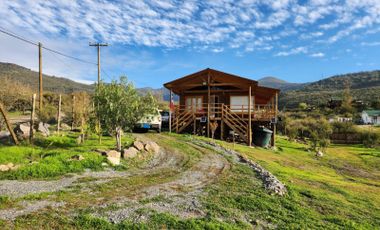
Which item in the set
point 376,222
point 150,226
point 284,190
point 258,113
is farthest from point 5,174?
point 258,113

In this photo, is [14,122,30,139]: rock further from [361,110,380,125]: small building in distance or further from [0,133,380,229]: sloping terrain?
[361,110,380,125]: small building in distance

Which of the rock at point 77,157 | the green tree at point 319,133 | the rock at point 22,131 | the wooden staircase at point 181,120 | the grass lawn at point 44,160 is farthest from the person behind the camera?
the green tree at point 319,133

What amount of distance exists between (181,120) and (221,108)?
13.4 feet

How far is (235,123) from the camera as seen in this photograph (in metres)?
27.1

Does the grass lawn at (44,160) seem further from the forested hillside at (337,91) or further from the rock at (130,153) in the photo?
the forested hillside at (337,91)

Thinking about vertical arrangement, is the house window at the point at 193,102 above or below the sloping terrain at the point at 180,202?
above

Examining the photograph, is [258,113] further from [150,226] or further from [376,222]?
[150,226]

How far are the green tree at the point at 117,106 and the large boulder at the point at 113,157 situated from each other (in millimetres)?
1450

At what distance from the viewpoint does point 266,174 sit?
43.7 ft

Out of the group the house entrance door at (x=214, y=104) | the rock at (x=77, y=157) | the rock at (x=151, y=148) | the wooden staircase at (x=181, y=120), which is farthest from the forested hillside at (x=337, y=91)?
the rock at (x=77, y=157)

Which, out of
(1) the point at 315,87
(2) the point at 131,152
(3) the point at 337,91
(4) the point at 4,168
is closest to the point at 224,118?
(2) the point at 131,152

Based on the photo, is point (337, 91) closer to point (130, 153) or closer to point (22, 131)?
point (130, 153)

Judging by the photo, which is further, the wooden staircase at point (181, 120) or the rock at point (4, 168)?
the wooden staircase at point (181, 120)

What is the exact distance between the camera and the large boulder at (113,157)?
13453 millimetres
